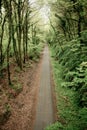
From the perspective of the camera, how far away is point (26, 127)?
1077cm

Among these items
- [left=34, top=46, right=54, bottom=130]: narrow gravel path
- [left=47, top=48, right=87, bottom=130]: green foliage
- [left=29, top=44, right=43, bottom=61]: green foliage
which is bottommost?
[left=34, top=46, right=54, bottom=130]: narrow gravel path

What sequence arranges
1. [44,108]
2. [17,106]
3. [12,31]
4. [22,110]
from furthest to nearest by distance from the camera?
[12,31] < [44,108] < [17,106] < [22,110]

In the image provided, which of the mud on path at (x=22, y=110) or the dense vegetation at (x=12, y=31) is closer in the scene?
the mud on path at (x=22, y=110)

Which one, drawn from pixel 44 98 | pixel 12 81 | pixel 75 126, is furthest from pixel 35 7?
pixel 75 126

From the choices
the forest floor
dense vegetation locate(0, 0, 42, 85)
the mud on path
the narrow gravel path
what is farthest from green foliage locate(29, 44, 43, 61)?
the mud on path

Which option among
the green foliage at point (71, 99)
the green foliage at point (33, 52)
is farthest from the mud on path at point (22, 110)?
the green foliage at point (33, 52)

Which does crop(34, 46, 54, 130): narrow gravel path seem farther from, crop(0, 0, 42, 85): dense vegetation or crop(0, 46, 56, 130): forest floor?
crop(0, 0, 42, 85): dense vegetation

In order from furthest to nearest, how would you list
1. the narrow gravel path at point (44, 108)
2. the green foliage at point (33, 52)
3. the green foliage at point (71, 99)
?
the green foliage at point (33, 52), the narrow gravel path at point (44, 108), the green foliage at point (71, 99)

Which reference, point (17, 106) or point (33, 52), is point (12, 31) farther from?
point (33, 52)

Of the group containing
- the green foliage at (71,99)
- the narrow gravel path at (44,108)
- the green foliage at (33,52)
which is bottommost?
the narrow gravel path at (44,108)

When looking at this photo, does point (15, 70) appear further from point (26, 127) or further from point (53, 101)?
point (26, 127)

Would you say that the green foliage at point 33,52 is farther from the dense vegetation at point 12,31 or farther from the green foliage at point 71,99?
the green foliage at point 71,99

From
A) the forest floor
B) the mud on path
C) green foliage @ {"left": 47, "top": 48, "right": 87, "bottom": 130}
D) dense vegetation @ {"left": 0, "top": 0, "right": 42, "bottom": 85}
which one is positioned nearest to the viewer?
green foliage @ {"left": 47, "top": 48, "right": 87, "bottom": 130}

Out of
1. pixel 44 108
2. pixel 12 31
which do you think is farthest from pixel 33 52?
pixel 44 108
